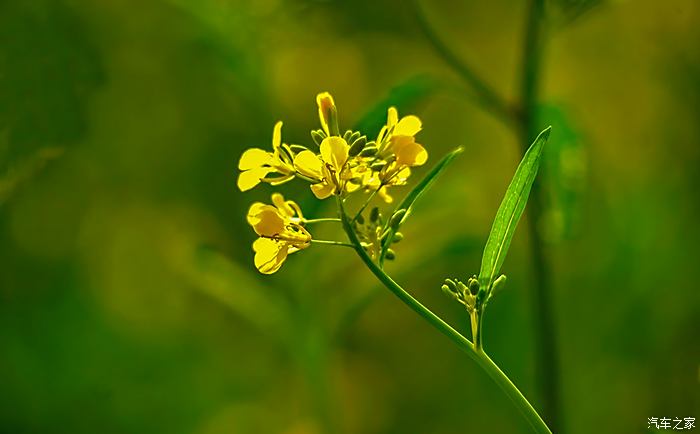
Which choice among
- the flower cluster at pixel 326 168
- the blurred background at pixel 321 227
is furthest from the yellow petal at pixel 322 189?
the blurred background at pixel 321 227

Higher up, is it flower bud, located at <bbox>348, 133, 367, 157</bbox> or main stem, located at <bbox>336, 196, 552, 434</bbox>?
flower bud, located at <bbox>348, 133, 367, 157</bbox>

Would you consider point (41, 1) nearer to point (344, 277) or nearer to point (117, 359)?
point (117, 359)

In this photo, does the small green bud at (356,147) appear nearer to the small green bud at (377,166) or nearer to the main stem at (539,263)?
the small green bud at (377,166)

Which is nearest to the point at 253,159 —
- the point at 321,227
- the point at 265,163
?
the point at 265,163

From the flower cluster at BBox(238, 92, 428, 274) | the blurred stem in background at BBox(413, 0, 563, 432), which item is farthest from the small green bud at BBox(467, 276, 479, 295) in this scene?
the blurred stem in background at BBox(413, 0, 563, 432)

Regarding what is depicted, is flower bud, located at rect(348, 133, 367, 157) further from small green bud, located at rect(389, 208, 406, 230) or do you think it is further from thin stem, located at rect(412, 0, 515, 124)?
thin stem, located at rect(412, 0, 515, 124)

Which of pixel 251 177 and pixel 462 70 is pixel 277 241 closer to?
pixel 251 177
